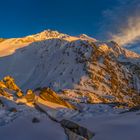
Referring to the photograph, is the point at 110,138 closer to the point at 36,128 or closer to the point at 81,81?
the point at 36,128

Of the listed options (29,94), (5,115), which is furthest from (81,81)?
(5,115)

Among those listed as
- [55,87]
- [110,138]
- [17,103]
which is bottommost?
[110,138]

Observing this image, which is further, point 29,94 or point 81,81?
point 81,81

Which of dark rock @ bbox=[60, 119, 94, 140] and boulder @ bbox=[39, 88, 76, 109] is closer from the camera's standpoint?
dark rock @ bbox=[60, 119, 94, 140]

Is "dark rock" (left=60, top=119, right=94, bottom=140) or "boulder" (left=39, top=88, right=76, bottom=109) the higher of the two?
"boulder" (left=39, top=88, right=76, bottom=109)

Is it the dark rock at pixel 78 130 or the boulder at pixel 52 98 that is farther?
the boulder at pixel 52 98

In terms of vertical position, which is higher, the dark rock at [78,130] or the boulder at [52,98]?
the boulder at [52,98]

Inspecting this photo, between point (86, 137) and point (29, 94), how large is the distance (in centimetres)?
1992

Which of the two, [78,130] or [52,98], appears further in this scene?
[52,98]

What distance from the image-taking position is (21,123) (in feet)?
64.6

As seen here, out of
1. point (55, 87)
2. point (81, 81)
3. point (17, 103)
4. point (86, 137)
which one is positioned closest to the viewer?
point (86, 137)

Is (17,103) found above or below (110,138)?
above

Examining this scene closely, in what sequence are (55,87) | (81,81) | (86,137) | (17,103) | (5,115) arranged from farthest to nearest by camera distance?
(81,81) < (55,87) < (17,103) < (5,115) < (86,137)

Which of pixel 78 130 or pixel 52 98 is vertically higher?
pixel 52 98
